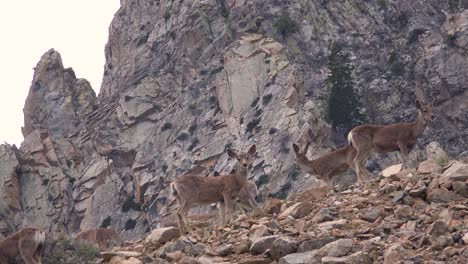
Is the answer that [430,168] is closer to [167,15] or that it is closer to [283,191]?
[283,191]

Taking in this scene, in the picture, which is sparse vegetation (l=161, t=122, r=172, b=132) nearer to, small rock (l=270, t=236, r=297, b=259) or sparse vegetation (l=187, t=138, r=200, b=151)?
sparse vegetation (l=187, t=138, r=200, b=151)

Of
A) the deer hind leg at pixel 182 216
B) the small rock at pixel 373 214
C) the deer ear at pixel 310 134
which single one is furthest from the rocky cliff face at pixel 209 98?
the small rock at pixel 373 214

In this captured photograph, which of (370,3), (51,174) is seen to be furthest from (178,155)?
(370,3)

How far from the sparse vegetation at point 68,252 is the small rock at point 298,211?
3.53 metres

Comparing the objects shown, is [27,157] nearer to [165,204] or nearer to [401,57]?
[165,204]

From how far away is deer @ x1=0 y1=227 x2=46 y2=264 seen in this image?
16734 mm

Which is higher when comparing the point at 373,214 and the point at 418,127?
the point at 418,127

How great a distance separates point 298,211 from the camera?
1265 cm

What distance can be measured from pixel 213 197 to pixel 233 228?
13.1 feet

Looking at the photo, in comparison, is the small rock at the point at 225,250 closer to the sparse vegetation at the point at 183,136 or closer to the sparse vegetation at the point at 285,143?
the sparse vegetation at the point at 285,143

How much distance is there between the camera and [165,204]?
65.1 meters

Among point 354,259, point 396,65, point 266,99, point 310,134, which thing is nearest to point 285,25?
point 266,99

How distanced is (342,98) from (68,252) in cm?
5426

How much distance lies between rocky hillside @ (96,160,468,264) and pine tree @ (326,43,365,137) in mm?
54154
